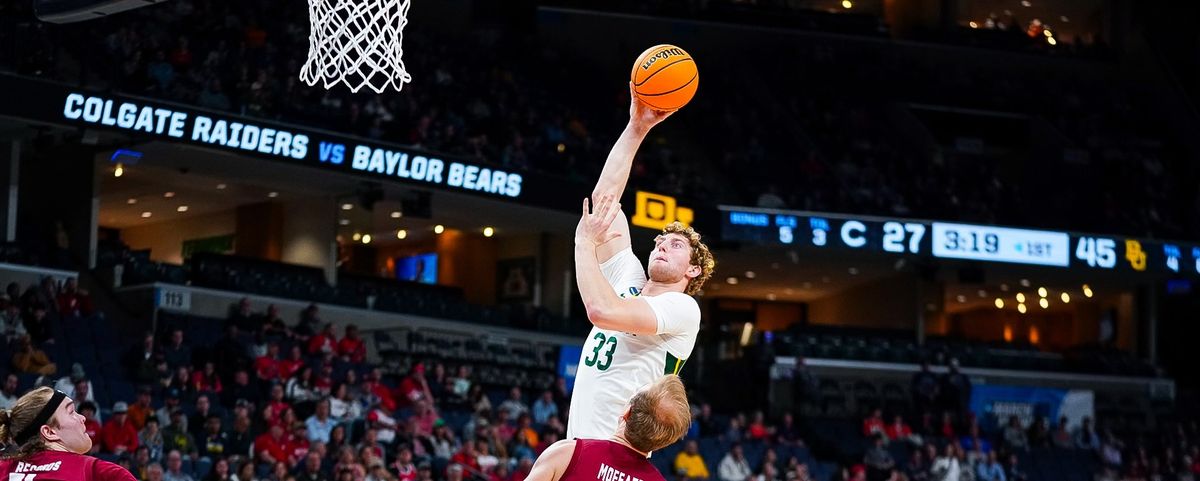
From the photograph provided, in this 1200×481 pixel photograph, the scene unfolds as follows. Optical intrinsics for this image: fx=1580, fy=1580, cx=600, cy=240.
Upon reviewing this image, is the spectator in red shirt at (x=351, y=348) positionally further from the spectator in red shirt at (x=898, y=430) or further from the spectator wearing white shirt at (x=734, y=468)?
the spectator in red shirt at (x=898, y=430)

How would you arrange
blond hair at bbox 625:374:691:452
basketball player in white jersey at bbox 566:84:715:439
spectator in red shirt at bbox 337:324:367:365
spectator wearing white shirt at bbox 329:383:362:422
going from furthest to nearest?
1. spectator in red shirt at bbox 337:324:367:365
2. spectator wearing white shirt at bbox 329:383:362:422
3. basketball player in white jersey at bbox 566:84:715:439
4. blond hair at bbox 625:374:691:452

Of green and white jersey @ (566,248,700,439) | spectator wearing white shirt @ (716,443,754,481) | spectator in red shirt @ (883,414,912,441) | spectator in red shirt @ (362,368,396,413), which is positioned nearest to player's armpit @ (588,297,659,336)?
green and white jersey @ (566,248,700,439)

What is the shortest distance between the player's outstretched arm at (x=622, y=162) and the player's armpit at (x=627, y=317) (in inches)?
26.1

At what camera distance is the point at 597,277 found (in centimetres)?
563

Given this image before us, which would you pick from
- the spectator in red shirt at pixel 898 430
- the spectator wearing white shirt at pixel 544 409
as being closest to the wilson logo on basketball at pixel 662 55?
the spectator wearing white shirt at pixel 544 409

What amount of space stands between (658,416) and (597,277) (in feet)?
2.63

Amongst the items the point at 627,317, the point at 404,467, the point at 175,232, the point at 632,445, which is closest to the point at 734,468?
the point at 404,467

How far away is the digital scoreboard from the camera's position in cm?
2678

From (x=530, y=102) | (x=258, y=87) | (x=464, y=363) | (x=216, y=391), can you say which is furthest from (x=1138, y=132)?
(x=216, y=391)

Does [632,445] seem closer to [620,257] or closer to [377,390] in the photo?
[620,257]

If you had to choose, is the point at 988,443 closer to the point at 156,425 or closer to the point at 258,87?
the point at 258,87

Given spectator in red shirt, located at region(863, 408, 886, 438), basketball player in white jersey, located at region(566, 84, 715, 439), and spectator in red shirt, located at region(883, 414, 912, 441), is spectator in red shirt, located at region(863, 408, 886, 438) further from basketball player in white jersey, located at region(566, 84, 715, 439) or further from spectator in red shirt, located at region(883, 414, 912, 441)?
basketball player in white jersey, located at region(566, 84, 715, 439)

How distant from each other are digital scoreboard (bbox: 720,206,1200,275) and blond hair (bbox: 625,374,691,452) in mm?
21323

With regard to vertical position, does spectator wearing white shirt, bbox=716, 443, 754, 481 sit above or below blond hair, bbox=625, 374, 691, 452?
below
